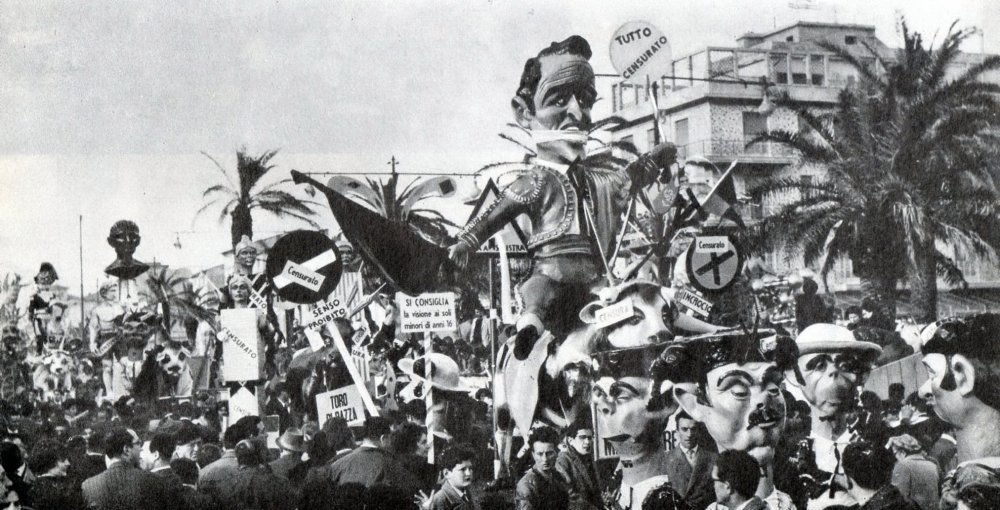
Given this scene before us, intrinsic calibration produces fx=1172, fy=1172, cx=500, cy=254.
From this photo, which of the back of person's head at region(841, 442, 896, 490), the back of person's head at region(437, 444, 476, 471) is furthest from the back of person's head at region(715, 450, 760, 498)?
the back of person's head at region(437, 444, 476, 471)

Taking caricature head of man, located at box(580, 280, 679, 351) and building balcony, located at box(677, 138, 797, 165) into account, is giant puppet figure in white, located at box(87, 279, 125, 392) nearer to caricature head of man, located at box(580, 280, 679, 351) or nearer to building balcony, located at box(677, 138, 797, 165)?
caricature head of man, located at box(580, 280, 679, 351)

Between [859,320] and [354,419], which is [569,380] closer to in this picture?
[354,419]

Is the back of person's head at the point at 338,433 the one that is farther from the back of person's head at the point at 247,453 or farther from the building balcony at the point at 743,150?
the building balcony at the point at 743,150

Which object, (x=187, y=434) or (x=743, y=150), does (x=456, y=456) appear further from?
(x=743, y=150)

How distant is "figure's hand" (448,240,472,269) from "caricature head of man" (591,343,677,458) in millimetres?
1310

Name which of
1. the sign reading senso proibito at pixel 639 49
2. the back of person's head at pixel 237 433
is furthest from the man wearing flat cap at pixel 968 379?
the back of person's head at pixel 237 433

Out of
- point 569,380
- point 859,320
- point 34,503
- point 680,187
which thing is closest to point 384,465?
point 569,380

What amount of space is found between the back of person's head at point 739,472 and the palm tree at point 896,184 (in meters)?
4.94

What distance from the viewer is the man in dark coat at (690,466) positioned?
25.3ft

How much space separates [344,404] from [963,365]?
4.60 metres

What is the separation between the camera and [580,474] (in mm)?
8062

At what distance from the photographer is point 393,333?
10.6 meters

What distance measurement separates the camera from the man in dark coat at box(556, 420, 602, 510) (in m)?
7.93

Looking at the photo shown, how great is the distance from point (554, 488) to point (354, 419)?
80.5 inches
